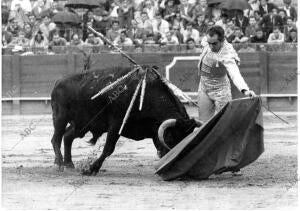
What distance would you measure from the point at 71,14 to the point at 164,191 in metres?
8.96

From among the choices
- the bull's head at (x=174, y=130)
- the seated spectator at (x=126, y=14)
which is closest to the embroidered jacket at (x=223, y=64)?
the bull's head at (x=174, y=130)

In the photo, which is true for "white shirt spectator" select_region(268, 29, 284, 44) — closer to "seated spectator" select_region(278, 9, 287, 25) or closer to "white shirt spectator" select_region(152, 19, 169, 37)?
"seated spectator" select_region(278, 9, 287, 25)

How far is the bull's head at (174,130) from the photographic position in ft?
28.0

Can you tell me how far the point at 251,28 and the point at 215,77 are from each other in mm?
7157

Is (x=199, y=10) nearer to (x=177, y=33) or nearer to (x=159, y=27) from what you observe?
(x=177, y=33)

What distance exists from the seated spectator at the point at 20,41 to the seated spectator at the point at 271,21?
433 cm

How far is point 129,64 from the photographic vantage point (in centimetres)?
1666

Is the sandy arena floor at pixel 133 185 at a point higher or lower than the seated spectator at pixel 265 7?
lower

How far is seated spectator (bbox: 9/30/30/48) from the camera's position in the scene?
56.0ft

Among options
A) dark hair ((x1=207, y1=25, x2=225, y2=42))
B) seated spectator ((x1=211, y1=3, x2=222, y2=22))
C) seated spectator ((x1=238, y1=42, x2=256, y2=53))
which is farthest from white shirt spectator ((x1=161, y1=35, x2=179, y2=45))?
dark hair ((x1=207, y1=25, x2=225, y2=42))

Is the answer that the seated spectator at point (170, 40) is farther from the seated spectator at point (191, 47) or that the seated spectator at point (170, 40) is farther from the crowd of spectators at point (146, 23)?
the seated spectator at point (191, 47)

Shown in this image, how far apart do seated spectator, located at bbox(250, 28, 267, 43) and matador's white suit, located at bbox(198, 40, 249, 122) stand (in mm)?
6954

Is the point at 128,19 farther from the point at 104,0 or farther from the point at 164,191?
the point at 164,191

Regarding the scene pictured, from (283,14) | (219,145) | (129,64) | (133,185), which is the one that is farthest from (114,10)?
(133,185)
